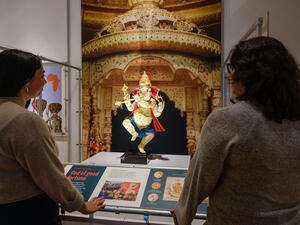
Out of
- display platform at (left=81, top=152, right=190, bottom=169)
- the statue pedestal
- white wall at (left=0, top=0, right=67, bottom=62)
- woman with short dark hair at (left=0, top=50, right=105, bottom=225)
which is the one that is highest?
white wall at (left=0, top=0, right=67, bottom=62)

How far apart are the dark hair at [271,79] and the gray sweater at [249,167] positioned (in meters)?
0.03

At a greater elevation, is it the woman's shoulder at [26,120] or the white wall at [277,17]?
the white wall at [277,17]

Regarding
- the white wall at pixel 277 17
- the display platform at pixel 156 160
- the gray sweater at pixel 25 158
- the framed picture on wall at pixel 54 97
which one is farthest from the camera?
the framed picture on wall at pixel 54 97

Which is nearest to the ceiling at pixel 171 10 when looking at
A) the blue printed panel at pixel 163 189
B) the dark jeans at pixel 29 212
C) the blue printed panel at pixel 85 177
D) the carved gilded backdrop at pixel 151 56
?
the carved gilded backdrop at pixel 151 56

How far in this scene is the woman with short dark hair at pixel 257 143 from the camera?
28.0 inches

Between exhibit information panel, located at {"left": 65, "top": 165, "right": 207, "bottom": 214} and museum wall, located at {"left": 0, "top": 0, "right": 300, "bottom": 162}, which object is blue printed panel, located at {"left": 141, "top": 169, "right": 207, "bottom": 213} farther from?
museum wall, located at {"left": 0, "top": 0, "right": 300, "bottom": 162}

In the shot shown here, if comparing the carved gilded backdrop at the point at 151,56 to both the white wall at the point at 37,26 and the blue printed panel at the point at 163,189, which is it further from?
the blue printed panel at the point at 163,189

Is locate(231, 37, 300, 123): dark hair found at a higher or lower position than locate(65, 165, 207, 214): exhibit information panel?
higher

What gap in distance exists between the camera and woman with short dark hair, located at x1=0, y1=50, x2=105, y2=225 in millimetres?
958

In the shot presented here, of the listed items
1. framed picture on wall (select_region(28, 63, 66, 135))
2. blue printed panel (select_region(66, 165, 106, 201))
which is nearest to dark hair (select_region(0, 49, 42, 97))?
blue printed panel (select_region(66, 165, 106, 201))

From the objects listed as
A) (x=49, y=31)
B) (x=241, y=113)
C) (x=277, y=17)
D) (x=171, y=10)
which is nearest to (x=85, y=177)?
(x=241, y=113)

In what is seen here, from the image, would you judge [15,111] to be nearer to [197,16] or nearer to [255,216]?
[255,216]

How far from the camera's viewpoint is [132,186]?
1789 millimetres

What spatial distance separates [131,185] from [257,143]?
1.28 m
